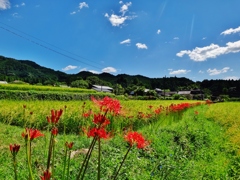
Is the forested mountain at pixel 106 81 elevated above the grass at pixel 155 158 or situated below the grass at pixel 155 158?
above

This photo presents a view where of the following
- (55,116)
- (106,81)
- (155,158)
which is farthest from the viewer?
(106,81)

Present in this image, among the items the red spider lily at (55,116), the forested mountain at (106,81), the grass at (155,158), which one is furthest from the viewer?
the forested mountain at (106,81)

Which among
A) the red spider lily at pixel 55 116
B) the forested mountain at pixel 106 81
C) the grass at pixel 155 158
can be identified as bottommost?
the grass at pixel 155 158

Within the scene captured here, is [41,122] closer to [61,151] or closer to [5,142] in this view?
[5,142]

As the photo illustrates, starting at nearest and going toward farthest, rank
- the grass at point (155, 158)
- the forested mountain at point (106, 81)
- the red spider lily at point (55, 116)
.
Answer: the red spider lily at point (55, 116), the grass at point (155, 158), the forested mountain at point (106, 81)

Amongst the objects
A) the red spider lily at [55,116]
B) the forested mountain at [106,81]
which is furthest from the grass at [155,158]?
the forested mountain at [106,81]

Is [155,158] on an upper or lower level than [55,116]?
lower

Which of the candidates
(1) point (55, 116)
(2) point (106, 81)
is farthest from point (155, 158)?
(2) point (106, 81)

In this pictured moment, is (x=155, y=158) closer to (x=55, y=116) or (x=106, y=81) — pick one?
(x=55, y=116)

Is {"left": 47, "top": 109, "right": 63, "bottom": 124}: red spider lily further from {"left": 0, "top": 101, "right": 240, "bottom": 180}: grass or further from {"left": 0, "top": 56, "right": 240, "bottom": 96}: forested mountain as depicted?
{"left": 0, "top": 56, "right": 240, "bottom": 96}: forested mountain

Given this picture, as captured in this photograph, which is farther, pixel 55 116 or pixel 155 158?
pixel 155 158

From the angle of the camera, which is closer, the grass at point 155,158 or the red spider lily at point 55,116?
the red spider lily at point 55,116

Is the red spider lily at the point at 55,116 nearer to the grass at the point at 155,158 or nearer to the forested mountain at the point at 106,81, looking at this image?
the grass at the point at 155,158

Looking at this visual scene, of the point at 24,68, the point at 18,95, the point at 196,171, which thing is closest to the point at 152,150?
the point at 196,171
